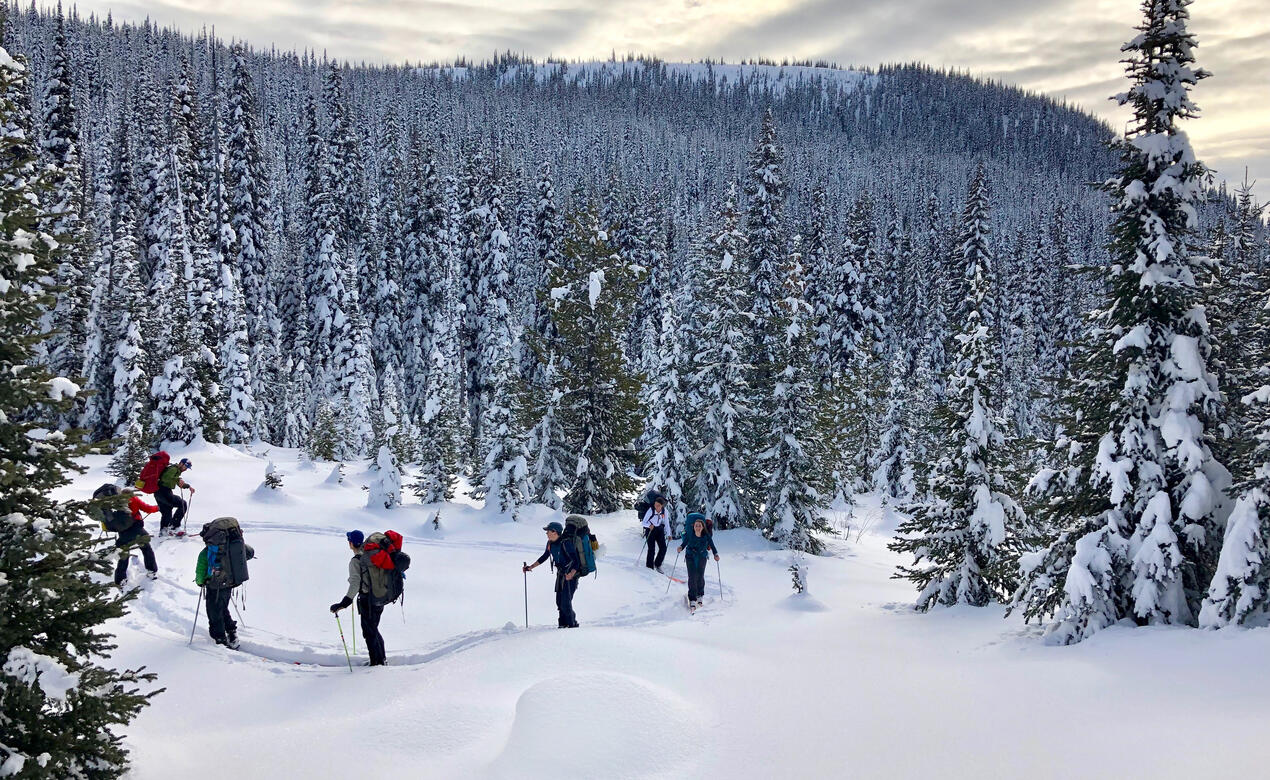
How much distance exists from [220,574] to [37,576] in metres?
5.71

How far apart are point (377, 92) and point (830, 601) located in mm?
189337

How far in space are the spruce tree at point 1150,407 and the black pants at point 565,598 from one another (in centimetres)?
703

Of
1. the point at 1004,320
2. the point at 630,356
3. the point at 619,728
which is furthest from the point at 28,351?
the point at 1004,320

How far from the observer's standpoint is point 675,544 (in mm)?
19875

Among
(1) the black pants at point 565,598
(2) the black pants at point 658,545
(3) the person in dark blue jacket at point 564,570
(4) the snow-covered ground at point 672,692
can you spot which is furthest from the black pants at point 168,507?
(2) the black pants at point 658,545

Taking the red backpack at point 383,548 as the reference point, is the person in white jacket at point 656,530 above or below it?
below

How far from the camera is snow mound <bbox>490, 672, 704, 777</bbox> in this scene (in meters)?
6.79

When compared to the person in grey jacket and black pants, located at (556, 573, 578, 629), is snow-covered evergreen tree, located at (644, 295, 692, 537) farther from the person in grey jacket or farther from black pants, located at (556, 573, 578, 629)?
the person in grey jacket


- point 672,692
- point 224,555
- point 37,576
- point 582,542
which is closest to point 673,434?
point 582,542

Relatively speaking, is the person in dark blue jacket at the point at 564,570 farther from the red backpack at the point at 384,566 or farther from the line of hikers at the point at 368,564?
the red backpack at the point at 384,566

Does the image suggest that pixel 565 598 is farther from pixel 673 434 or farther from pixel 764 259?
pixel 764 259

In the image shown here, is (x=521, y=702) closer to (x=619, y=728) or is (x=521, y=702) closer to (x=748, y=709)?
(x=619, y=728)

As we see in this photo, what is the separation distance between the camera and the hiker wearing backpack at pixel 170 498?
15805mm

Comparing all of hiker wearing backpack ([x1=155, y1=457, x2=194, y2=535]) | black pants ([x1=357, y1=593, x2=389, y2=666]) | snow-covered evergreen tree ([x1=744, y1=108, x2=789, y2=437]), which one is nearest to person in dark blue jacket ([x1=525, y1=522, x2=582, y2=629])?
black pants ([x1=357, y1=593, x2=389, y2=666])
